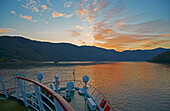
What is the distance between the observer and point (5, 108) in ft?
18.3

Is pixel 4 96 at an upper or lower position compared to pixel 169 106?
upper

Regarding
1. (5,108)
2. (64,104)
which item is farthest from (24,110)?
(64,104)

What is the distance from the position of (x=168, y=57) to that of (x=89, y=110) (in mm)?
218420

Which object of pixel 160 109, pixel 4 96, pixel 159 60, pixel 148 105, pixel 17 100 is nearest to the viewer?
pixel 17 100

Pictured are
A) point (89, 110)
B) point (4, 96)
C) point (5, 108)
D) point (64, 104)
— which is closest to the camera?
point (64, 104)

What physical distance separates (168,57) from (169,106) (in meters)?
203

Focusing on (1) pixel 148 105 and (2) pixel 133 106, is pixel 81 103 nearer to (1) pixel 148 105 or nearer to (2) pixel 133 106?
(2) pixel 133 106

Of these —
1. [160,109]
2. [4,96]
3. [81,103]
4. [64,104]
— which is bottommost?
[160,109]

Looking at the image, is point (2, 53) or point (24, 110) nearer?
point (24, 110)

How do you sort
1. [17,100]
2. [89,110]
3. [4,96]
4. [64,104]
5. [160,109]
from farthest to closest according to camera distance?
[160,109] < [89,110] < [4,96] < [17,100] < [64,104]

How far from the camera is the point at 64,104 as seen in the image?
192 cm

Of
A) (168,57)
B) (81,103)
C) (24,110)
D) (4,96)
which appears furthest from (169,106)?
(168,57)

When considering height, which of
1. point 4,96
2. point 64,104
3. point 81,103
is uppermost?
point 64,104

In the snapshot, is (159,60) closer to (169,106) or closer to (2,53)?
(169,106)
